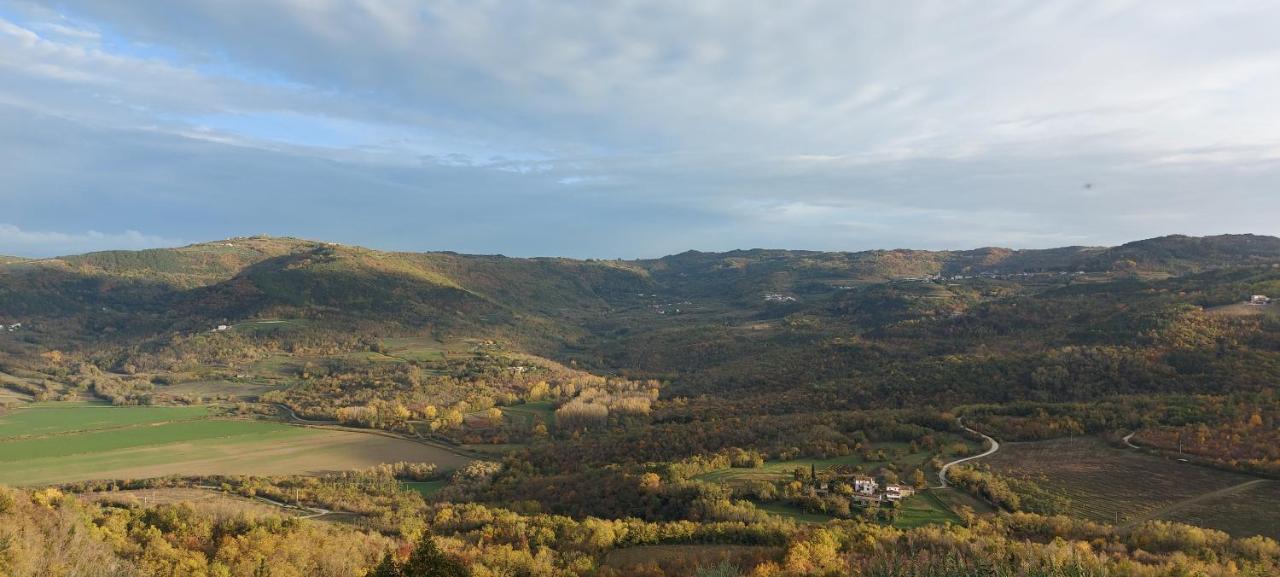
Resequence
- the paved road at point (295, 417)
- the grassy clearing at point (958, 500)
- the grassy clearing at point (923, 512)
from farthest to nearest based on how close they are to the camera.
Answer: the paved road at point (295, 417), the grassy clearing at point (958, 500), the grassy clearing at point (923, 512)

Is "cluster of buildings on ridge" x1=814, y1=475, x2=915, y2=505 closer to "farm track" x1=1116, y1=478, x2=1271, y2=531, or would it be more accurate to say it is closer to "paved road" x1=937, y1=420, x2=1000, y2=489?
"paved road" x1=937, y1=420, x2=1000, y2=489

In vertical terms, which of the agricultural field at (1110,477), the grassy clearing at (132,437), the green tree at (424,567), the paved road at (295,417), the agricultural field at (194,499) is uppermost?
the green tree at (424,567)

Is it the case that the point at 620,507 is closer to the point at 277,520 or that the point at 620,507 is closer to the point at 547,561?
the point at 547,561

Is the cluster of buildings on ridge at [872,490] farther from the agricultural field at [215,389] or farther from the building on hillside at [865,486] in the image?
the agricultural field at [215,389]

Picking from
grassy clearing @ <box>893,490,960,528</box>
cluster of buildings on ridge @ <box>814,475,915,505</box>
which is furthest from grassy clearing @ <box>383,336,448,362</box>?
grassy clearing @ <box>893,490,960,528</box>

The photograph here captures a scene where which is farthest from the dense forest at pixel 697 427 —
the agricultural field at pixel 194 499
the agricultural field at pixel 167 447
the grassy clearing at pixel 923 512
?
the agricultural field at pixel 167 447

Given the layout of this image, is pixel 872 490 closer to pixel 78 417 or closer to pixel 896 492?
pixel 896 492

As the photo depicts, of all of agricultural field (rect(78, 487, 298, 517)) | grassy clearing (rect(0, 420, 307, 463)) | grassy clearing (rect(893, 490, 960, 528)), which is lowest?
grassy clearing (rect(0, 420, 307, 463))

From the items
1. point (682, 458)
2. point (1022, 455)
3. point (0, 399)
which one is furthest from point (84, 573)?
point (0, 399)
